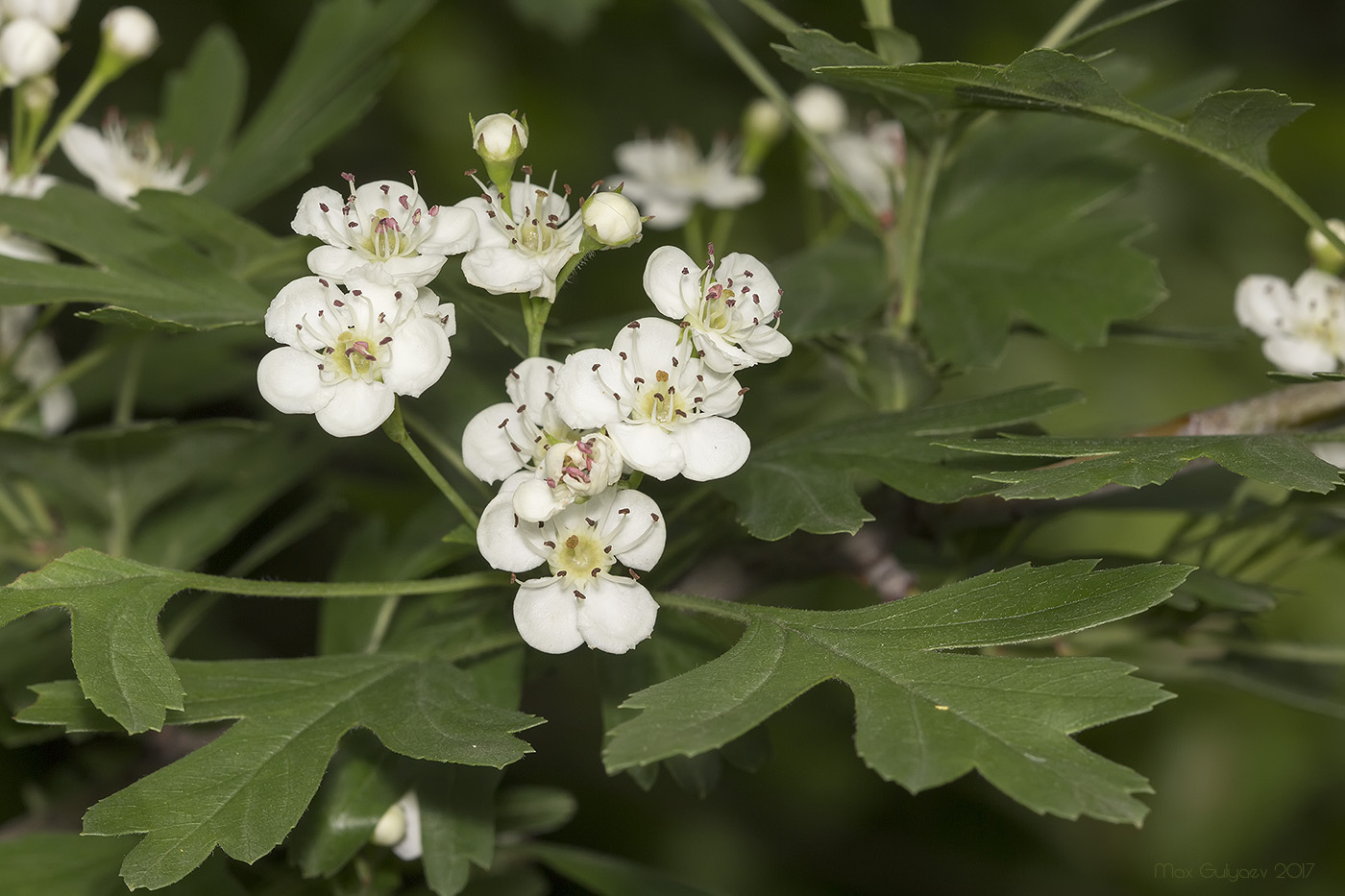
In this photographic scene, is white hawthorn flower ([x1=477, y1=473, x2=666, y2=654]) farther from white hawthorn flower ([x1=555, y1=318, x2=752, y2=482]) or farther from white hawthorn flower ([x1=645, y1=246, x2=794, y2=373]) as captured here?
white hawthorn flower ([x1=645, y1=246, x2=794, y2=373])

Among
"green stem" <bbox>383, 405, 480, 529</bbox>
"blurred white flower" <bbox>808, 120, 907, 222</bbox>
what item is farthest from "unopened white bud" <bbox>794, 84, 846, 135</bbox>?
"green stem" <bbox>383, 405, 480, 529</bbox>

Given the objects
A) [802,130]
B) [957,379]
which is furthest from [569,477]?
[957,379]

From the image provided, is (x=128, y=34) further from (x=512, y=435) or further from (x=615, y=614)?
(x=615, y=614)

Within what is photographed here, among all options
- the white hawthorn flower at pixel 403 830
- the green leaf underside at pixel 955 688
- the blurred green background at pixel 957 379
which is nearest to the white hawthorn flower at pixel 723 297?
the green leaf underside at pixel 955 688

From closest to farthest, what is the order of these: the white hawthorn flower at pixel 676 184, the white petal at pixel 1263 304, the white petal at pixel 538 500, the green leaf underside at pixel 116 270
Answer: the white petal at pixel 538 500 → the green leaf underside at pixel 116 270 → the white petal at pixel 1263 304 → the white hawthorn flower at pixel 676 184

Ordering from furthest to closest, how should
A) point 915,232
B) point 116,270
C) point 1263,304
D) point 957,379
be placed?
1. point 957,379
2. point 1263,304
3. point 915,232
4. point 116,270

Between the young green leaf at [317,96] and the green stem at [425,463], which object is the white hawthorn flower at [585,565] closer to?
the green stem at [425,463]

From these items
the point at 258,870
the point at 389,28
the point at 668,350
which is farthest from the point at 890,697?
the point at 389,28
